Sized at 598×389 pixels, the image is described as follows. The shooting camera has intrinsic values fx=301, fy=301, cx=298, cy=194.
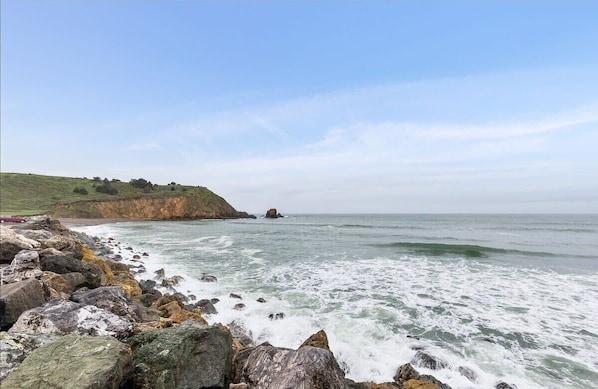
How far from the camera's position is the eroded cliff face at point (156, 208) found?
3051 inches

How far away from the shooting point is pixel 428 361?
8266mm

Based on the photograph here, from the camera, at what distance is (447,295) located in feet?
47.6

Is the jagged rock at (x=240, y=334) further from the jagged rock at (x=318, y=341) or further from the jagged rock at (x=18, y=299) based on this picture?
the jagged rock at (x=18, y=299)

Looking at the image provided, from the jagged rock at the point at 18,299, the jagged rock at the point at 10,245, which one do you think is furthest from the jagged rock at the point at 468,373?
the jagged rock at the point at 10,245

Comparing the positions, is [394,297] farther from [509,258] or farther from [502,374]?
[509,258]

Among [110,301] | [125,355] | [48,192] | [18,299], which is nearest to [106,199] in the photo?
[48,192]

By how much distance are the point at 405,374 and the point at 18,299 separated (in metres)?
8.79

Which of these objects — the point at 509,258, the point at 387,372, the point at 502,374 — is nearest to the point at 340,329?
the point at 387,372

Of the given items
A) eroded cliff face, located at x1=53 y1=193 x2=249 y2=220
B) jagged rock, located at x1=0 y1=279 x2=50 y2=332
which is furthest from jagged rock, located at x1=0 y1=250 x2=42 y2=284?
eroded cliff face, located at x1=53 y1=193 x2=249 y2=220

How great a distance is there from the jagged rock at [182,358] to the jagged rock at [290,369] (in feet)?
1.37

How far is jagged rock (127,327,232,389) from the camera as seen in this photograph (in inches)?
183

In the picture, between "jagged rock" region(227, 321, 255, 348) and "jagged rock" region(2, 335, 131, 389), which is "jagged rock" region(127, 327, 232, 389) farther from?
"jagged rock" region(227, 321, 255, 348)

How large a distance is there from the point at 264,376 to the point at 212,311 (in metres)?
7.59

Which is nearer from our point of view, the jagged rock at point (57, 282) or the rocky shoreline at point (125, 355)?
the rocky shoreline at point (125, 355)
